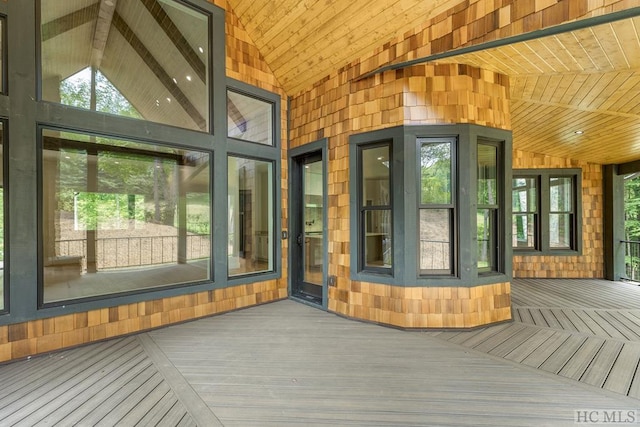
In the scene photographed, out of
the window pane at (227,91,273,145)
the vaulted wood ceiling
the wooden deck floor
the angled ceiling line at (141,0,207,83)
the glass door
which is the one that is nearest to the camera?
the wooden deck floor

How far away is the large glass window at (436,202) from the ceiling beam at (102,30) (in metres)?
4.29

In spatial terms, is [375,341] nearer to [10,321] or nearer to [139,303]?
[139,303]

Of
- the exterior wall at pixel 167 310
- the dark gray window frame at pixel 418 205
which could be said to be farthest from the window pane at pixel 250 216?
the dark gray window frame at pixel 418 205

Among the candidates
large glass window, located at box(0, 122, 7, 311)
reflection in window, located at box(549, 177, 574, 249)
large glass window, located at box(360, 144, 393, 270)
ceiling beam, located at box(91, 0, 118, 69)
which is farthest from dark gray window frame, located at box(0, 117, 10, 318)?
reflection in window, located at box(549, 177, 574, 249)

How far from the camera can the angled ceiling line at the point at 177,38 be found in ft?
12.8

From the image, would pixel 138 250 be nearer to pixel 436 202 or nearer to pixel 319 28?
pixel 319 28

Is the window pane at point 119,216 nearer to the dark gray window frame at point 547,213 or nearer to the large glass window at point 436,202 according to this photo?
the large glass window at point 436,202

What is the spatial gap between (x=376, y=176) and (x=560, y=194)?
18.0ft

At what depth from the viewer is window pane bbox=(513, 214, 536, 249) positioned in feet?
21.8

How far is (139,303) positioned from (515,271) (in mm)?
7172

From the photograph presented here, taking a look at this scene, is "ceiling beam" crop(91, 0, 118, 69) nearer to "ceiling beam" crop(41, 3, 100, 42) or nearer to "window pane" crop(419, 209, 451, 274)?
"ceiling beam" crop(41, 3, 100, 42)

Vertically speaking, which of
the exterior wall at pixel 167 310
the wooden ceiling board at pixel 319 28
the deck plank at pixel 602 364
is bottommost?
the deck plank at pixel 602 364

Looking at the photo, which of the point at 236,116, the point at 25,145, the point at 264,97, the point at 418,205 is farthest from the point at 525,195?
the point at 25,145

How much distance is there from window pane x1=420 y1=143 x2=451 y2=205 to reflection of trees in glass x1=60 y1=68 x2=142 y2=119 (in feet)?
11.2
